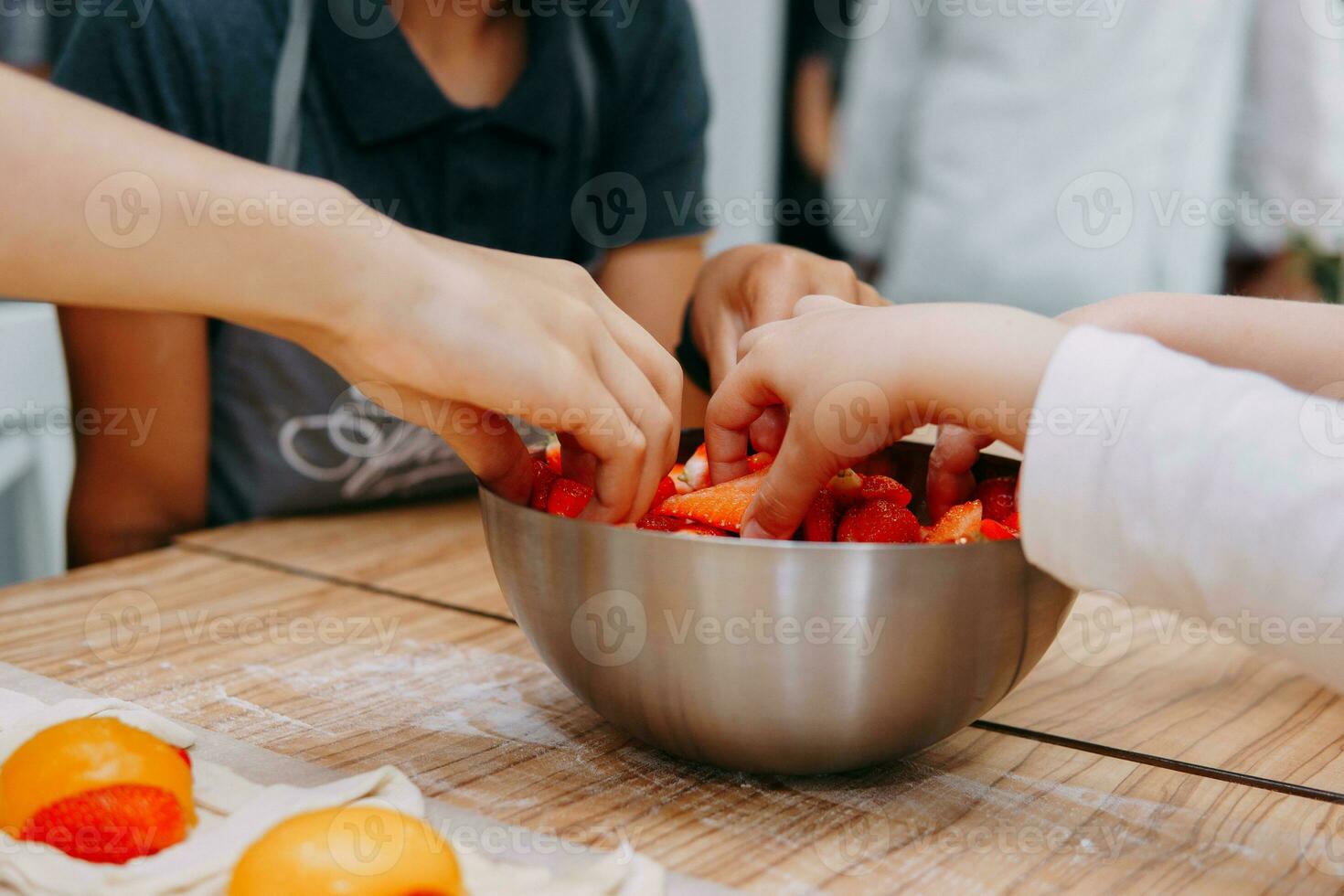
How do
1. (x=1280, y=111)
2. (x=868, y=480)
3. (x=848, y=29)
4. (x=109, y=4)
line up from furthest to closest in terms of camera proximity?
1. (x=848, y=29)
2. (x=1280, y=111)
3. (x=109, y=4)
4. (x=868, y=480)

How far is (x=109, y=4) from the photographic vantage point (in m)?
1.13

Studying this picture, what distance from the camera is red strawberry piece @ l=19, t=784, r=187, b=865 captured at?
0.50 meters

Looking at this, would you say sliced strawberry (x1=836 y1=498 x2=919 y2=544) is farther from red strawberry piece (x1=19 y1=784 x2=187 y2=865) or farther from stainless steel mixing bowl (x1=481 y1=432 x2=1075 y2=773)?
red strawberry piece (x1=19 y1=784 x2=187 y2=865)

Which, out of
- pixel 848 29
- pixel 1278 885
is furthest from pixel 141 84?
pixel 848 29

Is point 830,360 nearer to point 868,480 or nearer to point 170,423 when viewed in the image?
point 868,480

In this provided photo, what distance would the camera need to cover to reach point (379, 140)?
4.04 feet

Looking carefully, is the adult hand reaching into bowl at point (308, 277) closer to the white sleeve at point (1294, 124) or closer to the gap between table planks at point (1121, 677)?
the gap between table planks at point (1121, 677)

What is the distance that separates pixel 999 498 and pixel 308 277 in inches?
15.8

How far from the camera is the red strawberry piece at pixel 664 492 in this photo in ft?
2.25

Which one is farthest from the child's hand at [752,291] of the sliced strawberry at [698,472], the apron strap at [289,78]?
the apron strap at [289,78]

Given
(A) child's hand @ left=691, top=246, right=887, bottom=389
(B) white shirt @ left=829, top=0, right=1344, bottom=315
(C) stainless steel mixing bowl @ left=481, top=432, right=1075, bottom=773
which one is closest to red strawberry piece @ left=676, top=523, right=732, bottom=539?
(C) stainless steel mixing bowl @ left=481, top=432, right=1075, bottom=773

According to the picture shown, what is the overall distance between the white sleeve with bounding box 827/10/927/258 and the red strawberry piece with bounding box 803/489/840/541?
1978mm

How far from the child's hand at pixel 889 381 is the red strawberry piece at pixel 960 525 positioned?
46mm

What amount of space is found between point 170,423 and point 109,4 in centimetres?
42
